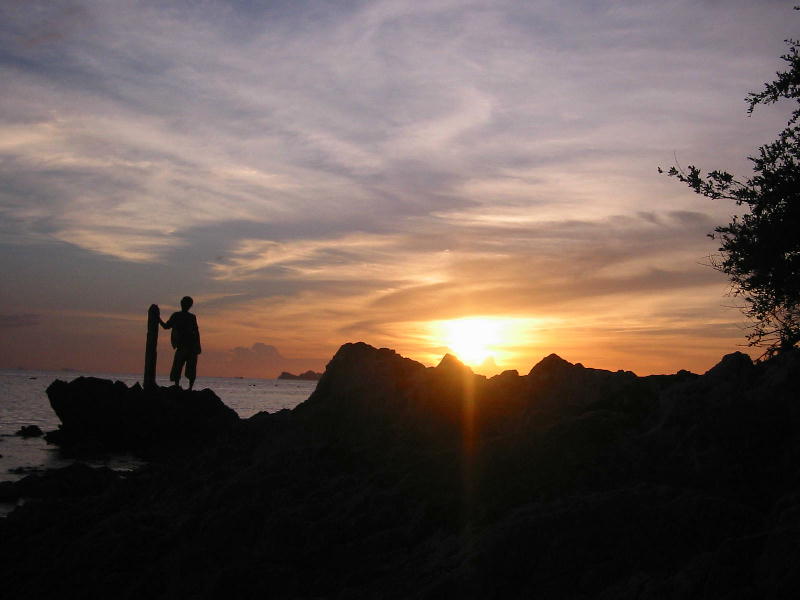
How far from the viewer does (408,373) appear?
9992 mm

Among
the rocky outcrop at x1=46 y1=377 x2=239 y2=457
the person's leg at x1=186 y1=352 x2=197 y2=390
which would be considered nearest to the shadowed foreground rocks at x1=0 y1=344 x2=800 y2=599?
the person's leg at x1=186 y1=352 x2=197 y2=390

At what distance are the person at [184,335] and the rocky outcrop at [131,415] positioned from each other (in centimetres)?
153

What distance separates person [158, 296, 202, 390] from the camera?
70.5ft

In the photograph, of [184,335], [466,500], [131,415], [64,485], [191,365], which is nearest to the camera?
[466,500]

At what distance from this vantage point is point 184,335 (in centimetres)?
2153

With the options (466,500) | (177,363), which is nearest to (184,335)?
(177,363)

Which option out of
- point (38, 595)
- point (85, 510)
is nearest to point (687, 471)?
point (38, 595)

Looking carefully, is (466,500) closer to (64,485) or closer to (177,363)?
(64,485)

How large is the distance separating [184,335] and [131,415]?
4.48 m

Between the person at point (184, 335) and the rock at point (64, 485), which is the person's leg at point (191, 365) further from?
the rock at point (64, 485)

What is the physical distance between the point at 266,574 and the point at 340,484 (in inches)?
68.8

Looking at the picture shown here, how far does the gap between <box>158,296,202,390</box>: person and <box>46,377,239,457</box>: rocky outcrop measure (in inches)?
60.3

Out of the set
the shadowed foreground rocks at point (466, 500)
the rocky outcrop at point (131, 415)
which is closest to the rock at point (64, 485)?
the shadowed foreground rocks at point (466, 500)

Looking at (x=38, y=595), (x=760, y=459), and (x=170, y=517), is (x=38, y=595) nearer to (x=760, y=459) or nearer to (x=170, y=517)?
(x=170, y=517)
